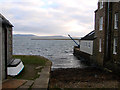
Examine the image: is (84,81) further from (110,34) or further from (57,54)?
(57,54)

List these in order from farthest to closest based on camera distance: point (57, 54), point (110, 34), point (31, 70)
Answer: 1. point (57, 54)
2. point (110, 34)
3. point (31, 70)

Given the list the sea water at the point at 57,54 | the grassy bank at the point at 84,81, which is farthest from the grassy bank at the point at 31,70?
the sea water at the point at 57,54

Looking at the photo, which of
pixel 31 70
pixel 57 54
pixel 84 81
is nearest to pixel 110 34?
pixel 84 81

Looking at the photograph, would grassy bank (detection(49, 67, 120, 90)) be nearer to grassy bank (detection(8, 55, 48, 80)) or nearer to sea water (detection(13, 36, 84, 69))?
grassy bank (detection(8, 55, 48, 80))

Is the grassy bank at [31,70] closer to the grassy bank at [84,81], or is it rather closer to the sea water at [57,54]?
the grassy bank at [84,81]

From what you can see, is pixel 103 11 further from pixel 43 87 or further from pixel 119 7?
pixel 43 87

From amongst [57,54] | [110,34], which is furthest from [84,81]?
[57,54]

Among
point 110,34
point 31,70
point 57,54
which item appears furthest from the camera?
point 57,54

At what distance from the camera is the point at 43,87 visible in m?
7.84

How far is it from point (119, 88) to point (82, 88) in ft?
10.0

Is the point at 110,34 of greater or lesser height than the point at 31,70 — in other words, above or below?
above

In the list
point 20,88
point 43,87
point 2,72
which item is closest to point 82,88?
point 43,87

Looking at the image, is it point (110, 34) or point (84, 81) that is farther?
point (110, 34)

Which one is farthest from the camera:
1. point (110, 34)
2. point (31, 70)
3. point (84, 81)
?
point (110, 34)
